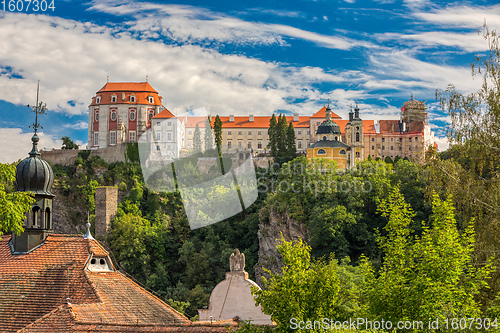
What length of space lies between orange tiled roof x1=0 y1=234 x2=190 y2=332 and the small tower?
840 millimetres

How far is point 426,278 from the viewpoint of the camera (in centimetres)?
1338

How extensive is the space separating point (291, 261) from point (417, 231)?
38.3 metres

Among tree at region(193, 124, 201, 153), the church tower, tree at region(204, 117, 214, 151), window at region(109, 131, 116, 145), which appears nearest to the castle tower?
window at region(109, 131, 116, 145)

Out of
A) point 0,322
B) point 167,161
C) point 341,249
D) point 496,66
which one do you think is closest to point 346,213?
point 341,249

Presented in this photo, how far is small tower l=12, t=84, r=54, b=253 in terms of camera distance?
2206cm

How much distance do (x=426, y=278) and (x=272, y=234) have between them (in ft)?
151

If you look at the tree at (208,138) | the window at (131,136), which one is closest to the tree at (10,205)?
the window at (131,136)

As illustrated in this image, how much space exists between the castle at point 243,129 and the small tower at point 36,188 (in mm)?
51639

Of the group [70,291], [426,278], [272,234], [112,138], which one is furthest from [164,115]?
[426,278]

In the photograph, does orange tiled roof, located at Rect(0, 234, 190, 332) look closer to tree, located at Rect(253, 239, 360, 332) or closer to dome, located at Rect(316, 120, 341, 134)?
tree, located at Rect(253, 239, 360, 332)

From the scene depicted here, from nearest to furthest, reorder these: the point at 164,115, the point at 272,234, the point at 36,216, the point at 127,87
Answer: the point at 36,216 → the point at 272,234 → the point at 164,115 → the point at 127,87

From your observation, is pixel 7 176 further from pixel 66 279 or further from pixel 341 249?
pixel 341 249

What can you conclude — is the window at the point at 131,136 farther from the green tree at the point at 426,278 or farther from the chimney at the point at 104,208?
the green tree at the point at 426,278

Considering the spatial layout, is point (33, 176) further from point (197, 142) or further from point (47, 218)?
point (197, 142)
